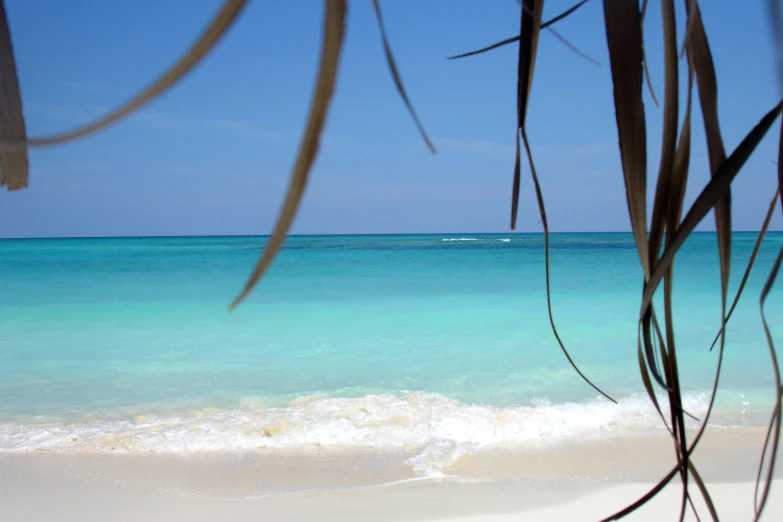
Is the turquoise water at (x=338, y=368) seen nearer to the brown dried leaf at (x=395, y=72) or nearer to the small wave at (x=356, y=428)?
the small wave at (x=356, y=428)

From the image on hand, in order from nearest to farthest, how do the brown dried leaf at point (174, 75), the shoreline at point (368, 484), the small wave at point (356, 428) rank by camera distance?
1. the brown dried leaf at point (174, 75)
2. the shoreline at point (368, 484)
3. the small wave at point (356, 428)

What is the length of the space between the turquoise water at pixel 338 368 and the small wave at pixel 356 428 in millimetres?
14

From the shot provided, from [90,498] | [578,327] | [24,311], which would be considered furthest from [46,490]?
[24,311]

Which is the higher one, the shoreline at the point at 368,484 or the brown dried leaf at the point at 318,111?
the brown dried leaf at the point at 318,111

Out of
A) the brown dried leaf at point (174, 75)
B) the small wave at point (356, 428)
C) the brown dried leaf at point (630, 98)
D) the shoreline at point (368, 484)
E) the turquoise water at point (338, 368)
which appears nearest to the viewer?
the brown dried leaf at point (174, 75)

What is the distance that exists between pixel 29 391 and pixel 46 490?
7.02 ft

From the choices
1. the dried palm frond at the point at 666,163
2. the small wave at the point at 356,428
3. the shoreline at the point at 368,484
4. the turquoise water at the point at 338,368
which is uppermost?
the dried palm frond at the point at 666,163

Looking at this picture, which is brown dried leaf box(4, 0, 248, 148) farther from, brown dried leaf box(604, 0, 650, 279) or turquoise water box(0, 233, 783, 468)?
turquoise water box(0, 233, 783, 468)

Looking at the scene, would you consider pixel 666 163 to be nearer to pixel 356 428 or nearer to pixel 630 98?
pixel 630 98

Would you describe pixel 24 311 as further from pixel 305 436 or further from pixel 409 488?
pixel 409 488

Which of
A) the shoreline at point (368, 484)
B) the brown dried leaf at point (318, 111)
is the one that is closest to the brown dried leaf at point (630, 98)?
the brown dried leaf at point (318, 111)

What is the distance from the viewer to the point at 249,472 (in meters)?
2.89

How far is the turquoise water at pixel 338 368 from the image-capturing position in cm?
350

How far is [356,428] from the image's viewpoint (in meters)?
3.48
